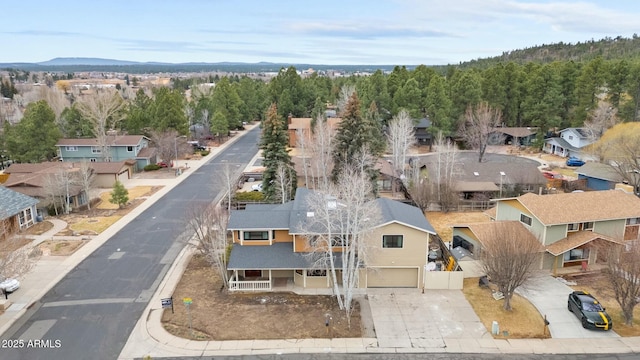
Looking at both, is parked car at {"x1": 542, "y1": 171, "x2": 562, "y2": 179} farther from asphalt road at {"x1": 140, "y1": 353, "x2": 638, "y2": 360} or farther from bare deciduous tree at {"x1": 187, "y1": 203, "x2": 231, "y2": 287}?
bare deciduous tree at {"x1": 187, "y1": 203, "x2": 231, "y2": 287}

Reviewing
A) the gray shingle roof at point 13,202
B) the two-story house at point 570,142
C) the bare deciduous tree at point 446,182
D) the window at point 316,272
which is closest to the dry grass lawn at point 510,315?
the window at point 316,272

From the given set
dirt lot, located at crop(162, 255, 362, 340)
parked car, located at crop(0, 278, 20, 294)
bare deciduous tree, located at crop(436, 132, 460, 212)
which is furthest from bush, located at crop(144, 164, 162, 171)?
dirt lot, located at crop(162, 255, 362, 340)

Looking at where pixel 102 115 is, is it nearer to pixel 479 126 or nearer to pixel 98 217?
pixel 98 217

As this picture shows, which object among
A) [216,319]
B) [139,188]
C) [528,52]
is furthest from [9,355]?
[528,52]

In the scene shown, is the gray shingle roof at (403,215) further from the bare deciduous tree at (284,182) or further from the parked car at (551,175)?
the parked car at (551,175)

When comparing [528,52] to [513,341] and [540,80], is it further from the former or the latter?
[513,341]

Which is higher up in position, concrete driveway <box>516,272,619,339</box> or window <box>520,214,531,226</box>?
window <box>520,214,531,226</box>
